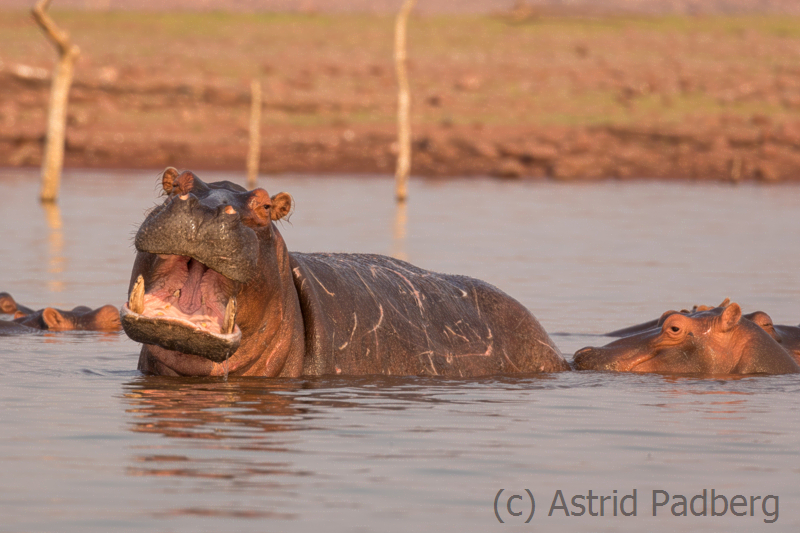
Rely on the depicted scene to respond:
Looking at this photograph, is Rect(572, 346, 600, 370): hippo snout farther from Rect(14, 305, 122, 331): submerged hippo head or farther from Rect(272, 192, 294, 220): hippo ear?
Rect(14, 305, 122, 331): submerged hippo head

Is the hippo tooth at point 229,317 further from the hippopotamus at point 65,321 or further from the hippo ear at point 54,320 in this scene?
the hippo ear at point 54,320

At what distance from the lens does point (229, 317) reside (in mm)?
7141

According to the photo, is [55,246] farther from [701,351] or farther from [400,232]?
[701,351]

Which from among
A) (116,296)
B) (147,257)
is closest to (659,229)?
→ (116,296)

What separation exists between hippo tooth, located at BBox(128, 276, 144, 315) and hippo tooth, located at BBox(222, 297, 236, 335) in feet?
1.38

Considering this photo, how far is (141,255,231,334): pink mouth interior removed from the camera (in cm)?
721

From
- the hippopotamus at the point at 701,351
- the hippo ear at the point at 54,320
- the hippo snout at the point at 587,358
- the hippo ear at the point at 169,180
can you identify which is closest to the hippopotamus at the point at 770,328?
the hippopotamus at the point at 701,351

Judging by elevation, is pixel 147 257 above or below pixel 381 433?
above

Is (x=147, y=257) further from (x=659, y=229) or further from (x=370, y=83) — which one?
(x=370, y=83)

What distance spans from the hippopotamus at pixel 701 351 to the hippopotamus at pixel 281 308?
14.9 inches

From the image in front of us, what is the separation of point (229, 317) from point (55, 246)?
1313 cm

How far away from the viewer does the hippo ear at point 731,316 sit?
29.6 ft

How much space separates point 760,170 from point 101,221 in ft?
80.8

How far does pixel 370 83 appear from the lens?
55.2 meters
